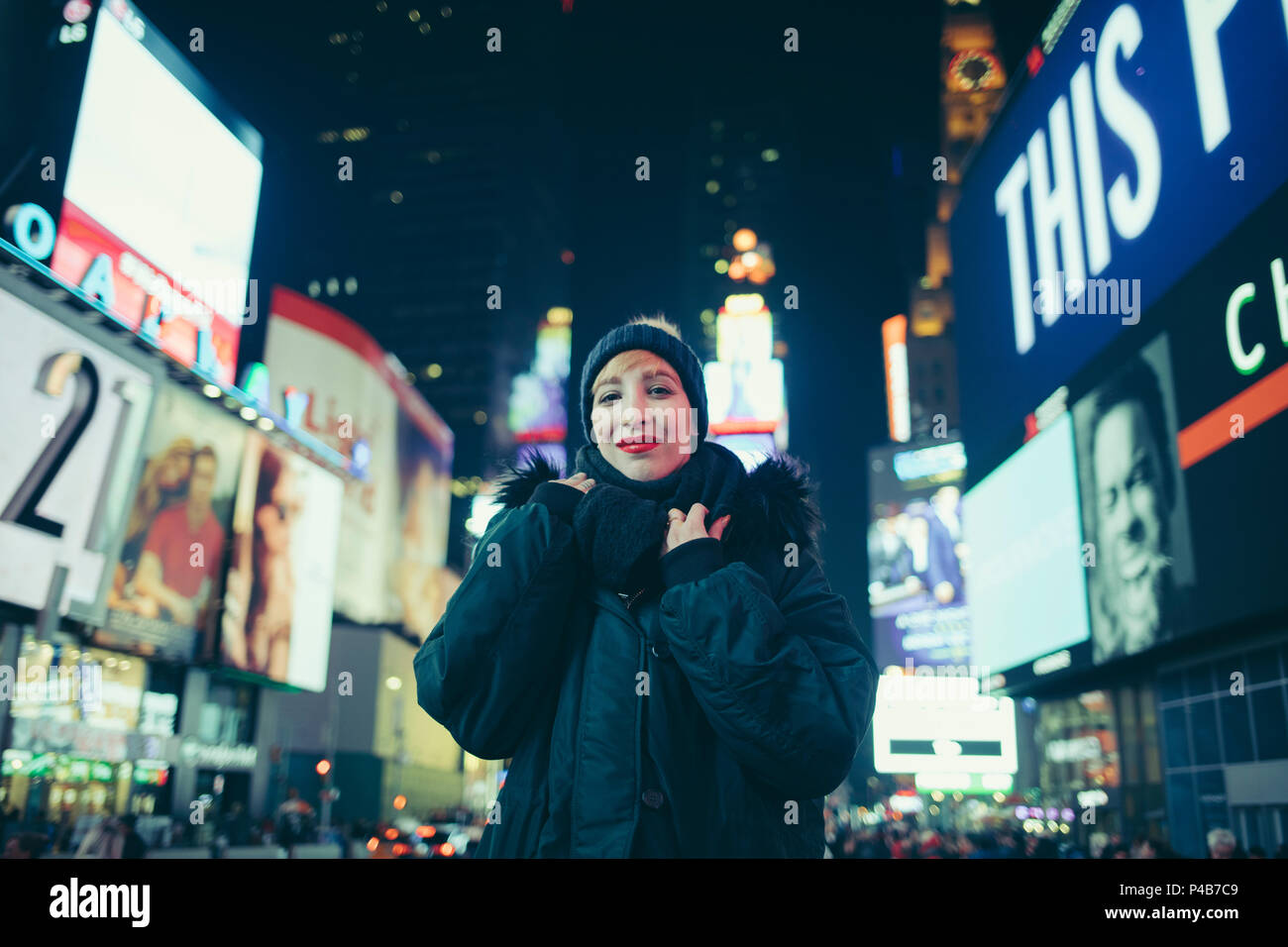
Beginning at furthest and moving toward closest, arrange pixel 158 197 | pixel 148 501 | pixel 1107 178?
1. pixel 158 197
2. pixel 148 501
3. pixel 1107 178

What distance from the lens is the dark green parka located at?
6.49 ft

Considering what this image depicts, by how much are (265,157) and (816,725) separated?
3649 centimetres

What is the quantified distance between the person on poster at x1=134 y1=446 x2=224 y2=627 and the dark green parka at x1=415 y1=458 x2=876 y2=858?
2761 cm

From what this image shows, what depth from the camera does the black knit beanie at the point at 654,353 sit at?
2.72m

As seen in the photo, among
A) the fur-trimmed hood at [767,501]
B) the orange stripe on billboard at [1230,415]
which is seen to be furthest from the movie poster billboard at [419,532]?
Answer: the fur-trimmed hood at [767,501]

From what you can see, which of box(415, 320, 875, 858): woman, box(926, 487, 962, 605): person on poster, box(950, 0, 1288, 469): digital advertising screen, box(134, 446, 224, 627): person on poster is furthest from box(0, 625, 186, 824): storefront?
box(926, 487, 962, 605): person on poster

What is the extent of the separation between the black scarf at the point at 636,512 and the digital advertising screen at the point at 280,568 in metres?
31.0

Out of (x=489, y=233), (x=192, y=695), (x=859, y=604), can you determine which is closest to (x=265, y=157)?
(x=192, y=695)

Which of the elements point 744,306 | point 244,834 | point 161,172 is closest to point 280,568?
point 244,834

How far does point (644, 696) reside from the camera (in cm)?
214

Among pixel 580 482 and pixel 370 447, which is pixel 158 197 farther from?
pixel 370 447

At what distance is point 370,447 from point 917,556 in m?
33.3

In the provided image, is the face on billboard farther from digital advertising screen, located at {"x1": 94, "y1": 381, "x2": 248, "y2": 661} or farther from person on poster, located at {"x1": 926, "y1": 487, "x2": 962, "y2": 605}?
person on poster, located at {"x1": 926, "y1": 487, "x2": 962, "y2": 605}

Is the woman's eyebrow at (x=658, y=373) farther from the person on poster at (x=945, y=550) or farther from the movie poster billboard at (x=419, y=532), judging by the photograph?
the movie poster billboard at (x=419, y=532)
